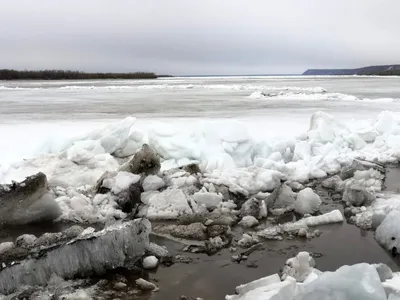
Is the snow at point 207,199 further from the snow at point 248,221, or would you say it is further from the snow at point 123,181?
the snow at point 123,181

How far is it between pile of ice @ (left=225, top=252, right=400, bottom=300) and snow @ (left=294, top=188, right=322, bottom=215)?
1373 mm

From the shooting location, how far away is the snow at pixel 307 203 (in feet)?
12.8

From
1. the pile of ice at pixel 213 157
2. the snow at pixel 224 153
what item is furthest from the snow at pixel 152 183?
the snow at pixel 224 153

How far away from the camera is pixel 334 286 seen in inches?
79.9

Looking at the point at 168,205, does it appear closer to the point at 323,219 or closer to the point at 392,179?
the point at 323,219

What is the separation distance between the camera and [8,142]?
6.27 meters

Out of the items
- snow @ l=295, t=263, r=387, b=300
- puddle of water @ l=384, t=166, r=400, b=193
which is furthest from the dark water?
puddle of water @ l=384, t=166, r=400, b=193

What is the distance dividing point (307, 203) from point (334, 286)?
1.99m

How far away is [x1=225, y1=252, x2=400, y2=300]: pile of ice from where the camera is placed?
78.1 inches

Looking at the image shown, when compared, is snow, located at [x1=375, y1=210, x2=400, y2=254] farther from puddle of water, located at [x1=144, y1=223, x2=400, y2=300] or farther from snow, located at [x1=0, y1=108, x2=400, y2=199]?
snow, located at [x1=0, y1=108, x2=400, y2=199]

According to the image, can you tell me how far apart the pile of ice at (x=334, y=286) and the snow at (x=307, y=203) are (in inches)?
54.1

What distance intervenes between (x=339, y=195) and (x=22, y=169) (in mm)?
3657

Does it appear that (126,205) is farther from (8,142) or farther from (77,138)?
(8,142)

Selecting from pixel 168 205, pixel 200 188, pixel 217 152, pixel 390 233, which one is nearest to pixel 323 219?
pixel 390 233
